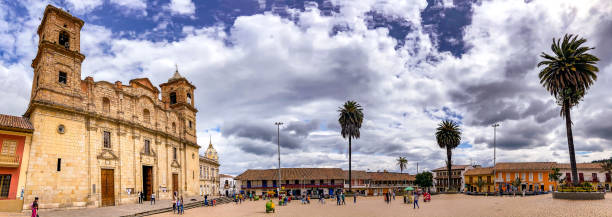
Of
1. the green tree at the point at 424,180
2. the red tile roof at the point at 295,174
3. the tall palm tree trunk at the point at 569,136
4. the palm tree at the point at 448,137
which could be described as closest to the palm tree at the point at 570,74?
the tall palm tree trunk at the point at 569,136

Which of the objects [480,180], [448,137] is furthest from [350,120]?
[480,180]

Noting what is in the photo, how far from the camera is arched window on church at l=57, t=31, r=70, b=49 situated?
28530 mm

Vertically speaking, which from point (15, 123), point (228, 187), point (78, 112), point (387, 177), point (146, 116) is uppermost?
point (146, 116)

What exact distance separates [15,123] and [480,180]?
275 ft

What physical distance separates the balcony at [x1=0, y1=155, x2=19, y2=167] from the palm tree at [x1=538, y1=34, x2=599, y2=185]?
151 feet

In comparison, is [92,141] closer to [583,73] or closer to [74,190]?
[74,190]

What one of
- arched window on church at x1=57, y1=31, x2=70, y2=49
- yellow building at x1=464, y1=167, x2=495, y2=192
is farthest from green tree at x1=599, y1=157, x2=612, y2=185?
arched window on church at x1=57, y1=31, x2=70, y2=49

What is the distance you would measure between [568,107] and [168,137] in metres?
42.2

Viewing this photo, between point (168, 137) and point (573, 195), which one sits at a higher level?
point (168, 137)

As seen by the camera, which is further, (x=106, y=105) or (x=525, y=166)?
(x=525, y=166)

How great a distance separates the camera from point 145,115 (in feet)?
124

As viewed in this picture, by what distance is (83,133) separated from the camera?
28.1m

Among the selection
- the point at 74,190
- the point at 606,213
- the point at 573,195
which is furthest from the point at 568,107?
the point at 74,190

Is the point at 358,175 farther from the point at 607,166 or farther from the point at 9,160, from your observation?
the point at 9,160
